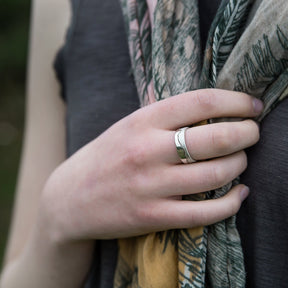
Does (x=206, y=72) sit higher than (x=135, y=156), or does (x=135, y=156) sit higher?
(x=206, y=72)

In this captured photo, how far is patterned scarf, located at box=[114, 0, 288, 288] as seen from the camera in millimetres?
549

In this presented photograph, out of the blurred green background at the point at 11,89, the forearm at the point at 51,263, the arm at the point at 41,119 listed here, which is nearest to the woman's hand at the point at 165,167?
the forearm at the point at 51,263

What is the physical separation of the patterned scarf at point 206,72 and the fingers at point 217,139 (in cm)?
5

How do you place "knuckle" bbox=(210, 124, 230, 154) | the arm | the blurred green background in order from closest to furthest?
"knuckle" bbox=(210, 124, 230, 154) → the arm → the blurred green background

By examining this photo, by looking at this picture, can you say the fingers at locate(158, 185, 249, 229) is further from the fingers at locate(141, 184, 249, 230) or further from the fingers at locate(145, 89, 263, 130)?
the fingers at locate(145, 89, 263, 130)

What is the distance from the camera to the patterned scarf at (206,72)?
55 centimetres

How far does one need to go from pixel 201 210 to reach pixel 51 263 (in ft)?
1.27

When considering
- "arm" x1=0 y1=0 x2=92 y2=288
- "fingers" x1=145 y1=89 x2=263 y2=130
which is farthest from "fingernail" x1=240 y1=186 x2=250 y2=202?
"arm" x1=0 y1=0 x2=92 y2=288

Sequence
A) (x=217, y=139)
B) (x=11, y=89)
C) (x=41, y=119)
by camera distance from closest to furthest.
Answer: (x=217, y=139) → (x=41, y=119) → (x=11, y=89)

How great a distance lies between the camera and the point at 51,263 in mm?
821

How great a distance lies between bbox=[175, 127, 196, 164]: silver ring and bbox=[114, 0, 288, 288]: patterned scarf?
0.22 ft

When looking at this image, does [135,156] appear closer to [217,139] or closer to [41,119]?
[217,139]

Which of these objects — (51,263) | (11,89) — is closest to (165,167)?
(51,263)

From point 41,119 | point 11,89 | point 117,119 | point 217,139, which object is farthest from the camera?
point 11,89
